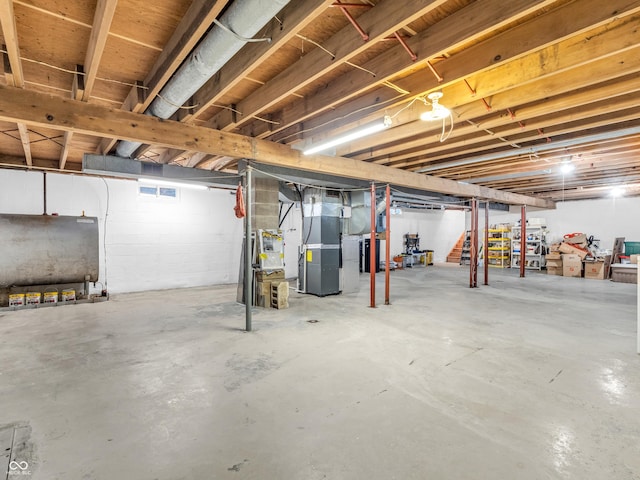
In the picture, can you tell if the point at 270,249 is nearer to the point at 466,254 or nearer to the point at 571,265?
the point at 571,265

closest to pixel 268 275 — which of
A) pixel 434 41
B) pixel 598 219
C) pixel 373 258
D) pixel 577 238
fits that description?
pixel 373 258

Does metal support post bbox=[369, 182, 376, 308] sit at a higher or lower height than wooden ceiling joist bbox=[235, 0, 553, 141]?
lower

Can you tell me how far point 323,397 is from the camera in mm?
2346

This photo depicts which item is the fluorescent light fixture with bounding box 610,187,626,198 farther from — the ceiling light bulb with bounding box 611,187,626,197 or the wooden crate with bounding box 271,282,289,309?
the wooden crate with bounding box 271,282,289,309

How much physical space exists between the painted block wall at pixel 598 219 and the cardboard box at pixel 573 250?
177 centimetres

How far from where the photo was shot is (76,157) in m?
5.86

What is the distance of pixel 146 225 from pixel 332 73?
5.88 m

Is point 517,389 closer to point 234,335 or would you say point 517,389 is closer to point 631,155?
point 234,335

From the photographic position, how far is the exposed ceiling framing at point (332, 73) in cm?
199

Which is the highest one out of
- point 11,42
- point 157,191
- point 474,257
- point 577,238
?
point 11,42

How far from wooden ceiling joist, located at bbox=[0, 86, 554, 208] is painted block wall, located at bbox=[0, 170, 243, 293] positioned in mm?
4070

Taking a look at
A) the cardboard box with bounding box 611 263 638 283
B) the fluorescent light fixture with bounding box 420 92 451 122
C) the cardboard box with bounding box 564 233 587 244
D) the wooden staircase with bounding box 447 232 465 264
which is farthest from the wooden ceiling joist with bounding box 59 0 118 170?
the wooden staircase with bounding box 447 232 465 264

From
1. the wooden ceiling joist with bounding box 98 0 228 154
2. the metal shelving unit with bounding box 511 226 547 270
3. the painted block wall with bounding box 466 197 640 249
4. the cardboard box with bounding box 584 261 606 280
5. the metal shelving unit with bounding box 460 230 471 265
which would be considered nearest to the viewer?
the wooden ceiling joist with bounding box 98 0 228 154

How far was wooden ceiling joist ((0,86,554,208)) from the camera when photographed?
2.82m
